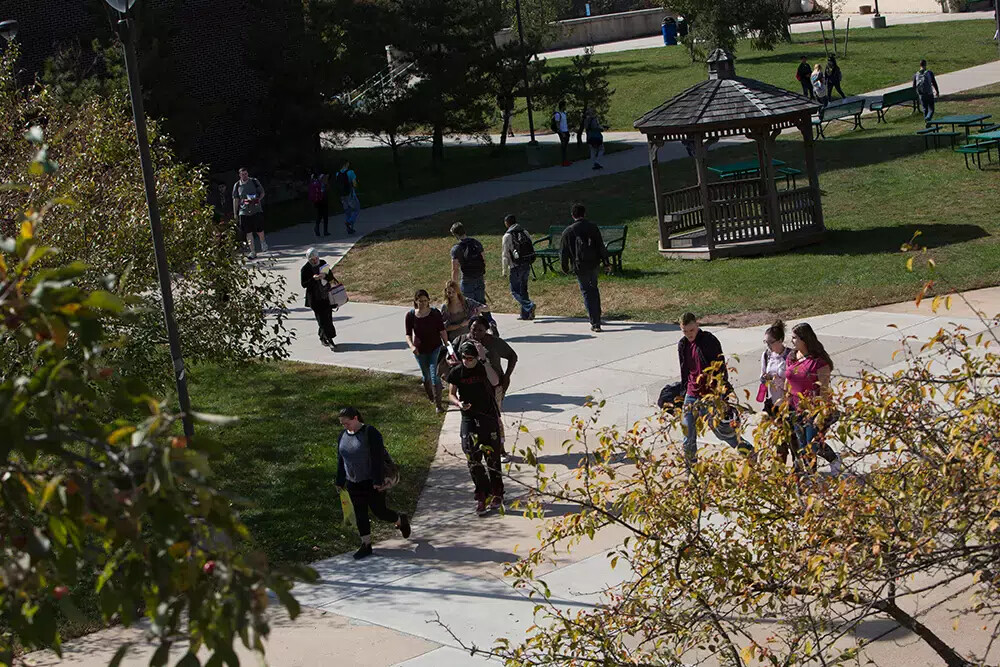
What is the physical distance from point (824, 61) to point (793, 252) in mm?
24802

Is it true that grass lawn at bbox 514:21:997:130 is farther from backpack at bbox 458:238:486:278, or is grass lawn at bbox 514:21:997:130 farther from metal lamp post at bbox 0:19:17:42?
metal lamp post at bbox 0:19:17:42

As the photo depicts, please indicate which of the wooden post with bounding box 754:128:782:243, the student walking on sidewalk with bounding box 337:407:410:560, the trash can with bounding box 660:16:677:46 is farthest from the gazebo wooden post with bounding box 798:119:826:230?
the trash can with bounding box 660:16:677:46

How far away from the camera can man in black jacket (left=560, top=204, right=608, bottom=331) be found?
17172mm

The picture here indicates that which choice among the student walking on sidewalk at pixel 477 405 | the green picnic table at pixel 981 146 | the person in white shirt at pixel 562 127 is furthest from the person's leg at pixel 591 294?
the person in white shirt at pixel 562 127

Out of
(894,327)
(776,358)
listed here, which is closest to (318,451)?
(776,358)

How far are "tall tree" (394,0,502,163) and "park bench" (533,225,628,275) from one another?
1271 centimetres

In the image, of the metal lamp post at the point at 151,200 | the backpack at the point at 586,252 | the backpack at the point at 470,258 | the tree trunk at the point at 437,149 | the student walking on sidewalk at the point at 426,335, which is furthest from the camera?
the tree trunk at the point at 437,149

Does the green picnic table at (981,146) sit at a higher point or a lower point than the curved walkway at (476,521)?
higher

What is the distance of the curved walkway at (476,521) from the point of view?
9.23 m

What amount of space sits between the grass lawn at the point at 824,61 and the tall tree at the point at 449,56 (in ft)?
23.2

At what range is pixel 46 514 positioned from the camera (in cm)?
372

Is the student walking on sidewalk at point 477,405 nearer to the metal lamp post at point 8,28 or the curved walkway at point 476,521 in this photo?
the curved walkway at point 476,521

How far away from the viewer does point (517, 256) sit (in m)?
18.6

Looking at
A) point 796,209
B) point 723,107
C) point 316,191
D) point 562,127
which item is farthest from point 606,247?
point 562,127
